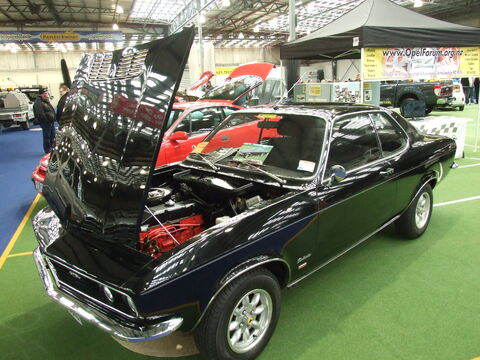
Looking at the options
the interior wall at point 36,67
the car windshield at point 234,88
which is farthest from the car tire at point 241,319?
the interior wall at point 36,67

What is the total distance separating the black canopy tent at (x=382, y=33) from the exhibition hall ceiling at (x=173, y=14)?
11.9m

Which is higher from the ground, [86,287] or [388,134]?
[388,134]

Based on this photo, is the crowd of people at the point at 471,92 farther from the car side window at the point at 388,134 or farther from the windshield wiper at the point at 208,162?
the windshield wiper at the point at 208,162

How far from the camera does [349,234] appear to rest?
2977 millimetres

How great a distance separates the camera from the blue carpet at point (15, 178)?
16.9 feet

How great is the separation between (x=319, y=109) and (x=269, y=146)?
1.86 feet

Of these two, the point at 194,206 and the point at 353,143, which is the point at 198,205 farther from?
the point at 353,143

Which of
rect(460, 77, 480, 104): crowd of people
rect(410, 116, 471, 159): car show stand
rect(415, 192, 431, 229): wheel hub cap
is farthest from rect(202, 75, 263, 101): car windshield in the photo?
rect(460, 77, 480, 104): crowd of people

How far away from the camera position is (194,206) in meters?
2.91

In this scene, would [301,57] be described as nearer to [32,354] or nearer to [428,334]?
[428,334]

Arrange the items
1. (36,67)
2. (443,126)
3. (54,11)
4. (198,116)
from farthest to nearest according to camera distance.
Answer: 1. (36,67)
2. (54,11)
3. (443,126)
4. (198,116)

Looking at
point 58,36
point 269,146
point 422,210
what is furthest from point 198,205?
point 58,36

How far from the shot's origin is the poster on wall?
5750mm

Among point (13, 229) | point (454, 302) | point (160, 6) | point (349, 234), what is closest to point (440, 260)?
point (454, 302)
